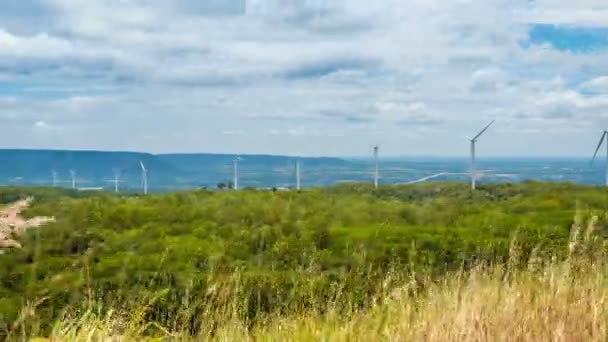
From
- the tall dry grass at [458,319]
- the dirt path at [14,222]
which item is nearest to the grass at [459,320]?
the tall dry grass at [458,319]

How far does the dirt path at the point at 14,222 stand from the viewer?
61891 mm

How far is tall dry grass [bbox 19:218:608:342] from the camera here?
5.00 metres

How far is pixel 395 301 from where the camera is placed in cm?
689

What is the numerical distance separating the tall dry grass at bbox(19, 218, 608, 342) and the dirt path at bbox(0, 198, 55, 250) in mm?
56671

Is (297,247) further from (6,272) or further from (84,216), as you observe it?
(84,216)

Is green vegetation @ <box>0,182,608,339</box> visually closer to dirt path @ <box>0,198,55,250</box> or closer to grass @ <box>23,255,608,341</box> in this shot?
dirt path @ <box>0,198,55,250</box>

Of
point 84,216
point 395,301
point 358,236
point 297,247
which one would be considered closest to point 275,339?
point 395,301

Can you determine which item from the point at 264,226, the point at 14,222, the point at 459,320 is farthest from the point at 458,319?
the point at 14,222

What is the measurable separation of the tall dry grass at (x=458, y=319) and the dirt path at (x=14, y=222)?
2231 inches

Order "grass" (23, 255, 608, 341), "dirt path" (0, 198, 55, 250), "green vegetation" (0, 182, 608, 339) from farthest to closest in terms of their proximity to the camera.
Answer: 1. "dirt path" (0, 198, 55, 250)
2. "green vegetation" (0, 182, 608, 339)
3. "grass" (23, 255, 608, 341)

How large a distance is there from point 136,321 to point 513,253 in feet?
11.4

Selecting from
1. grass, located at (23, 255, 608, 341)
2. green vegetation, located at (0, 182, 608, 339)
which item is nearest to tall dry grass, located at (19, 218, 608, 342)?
grass, located at (23, 255, 608, 341)

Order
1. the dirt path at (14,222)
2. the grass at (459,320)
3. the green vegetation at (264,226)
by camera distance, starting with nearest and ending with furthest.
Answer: the grass at (459,320)
the green vegetation at (264,226)
the dirt path at (14,222)

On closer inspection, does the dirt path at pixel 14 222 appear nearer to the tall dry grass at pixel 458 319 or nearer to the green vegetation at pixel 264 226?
the green vegetation at pixel 264 226
